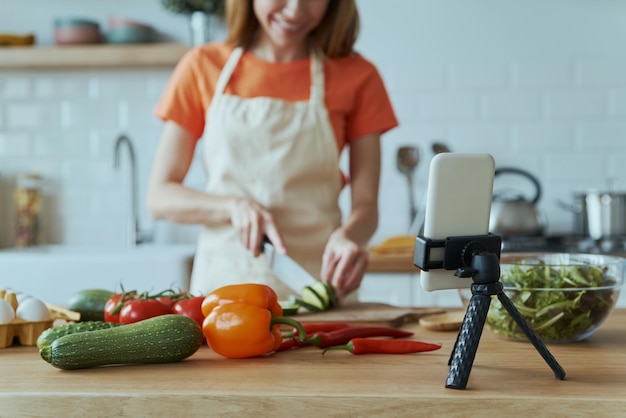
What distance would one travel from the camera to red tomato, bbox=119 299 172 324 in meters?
1.40

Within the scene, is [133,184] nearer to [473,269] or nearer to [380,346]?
[380,346]

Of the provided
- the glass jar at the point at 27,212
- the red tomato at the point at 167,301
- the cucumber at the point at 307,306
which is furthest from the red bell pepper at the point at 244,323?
the glass jar at the point at 27,212

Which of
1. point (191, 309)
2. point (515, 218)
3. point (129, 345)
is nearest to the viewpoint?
point (129, 345)

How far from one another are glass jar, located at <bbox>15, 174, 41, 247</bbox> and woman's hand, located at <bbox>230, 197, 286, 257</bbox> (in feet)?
6.21

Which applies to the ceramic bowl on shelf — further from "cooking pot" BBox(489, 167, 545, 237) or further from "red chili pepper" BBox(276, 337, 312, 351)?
"red chili pepper" BBox(276, 337, 312, 351)

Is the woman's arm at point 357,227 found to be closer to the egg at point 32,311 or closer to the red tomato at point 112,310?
the red tomato at point 112,310

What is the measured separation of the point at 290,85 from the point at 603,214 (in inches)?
57.3

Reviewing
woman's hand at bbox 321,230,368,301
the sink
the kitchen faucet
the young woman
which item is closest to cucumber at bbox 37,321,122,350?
woman's hand at bbox 321,230,368,301

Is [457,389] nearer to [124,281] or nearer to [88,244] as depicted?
[124,281]

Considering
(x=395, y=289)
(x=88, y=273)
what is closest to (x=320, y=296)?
(x=395, y=289)

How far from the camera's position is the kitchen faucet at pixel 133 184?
3526 mm

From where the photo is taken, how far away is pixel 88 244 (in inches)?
144

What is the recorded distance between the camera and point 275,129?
2.25 metres

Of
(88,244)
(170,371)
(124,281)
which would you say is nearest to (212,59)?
(124,281)
